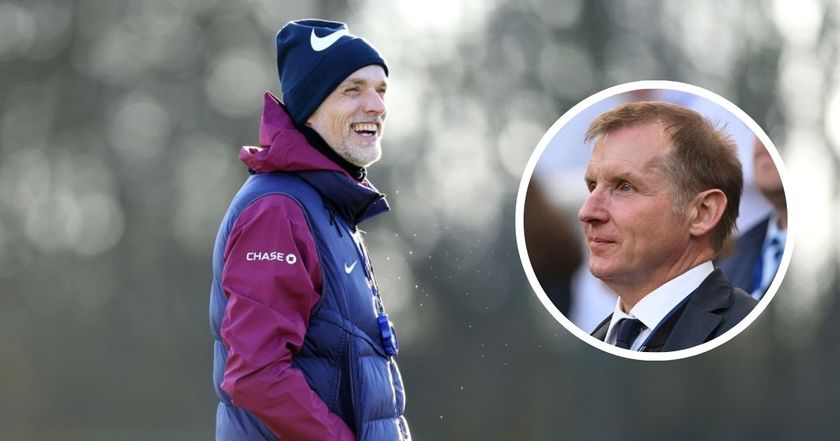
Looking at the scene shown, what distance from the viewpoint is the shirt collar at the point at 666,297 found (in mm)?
3346

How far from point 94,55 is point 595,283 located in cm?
1625

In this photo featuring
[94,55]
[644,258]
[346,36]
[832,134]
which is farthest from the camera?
[94,55]

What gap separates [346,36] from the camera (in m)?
4.05

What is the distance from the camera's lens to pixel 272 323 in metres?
3.46

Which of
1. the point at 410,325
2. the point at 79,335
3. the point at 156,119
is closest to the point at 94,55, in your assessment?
the point at 156,119

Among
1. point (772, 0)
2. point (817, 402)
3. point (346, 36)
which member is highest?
point (772, 0)

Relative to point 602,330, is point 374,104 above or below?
above

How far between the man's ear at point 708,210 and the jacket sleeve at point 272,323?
0.95 metres

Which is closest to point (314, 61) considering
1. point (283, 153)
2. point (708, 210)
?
point (283, 153)

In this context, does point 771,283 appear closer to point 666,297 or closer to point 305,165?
point 666,297

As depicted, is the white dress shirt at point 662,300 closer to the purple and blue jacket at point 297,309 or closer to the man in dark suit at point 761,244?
the man in dark suit at point 761,244

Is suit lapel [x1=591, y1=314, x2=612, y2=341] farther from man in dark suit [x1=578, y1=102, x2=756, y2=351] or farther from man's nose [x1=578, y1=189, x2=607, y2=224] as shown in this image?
man's nose [x1=578, y1=189, x2=607, y2=224]

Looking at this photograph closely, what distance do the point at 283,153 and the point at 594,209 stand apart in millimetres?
859

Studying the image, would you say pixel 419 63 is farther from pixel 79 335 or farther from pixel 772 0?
pixel 79 335
